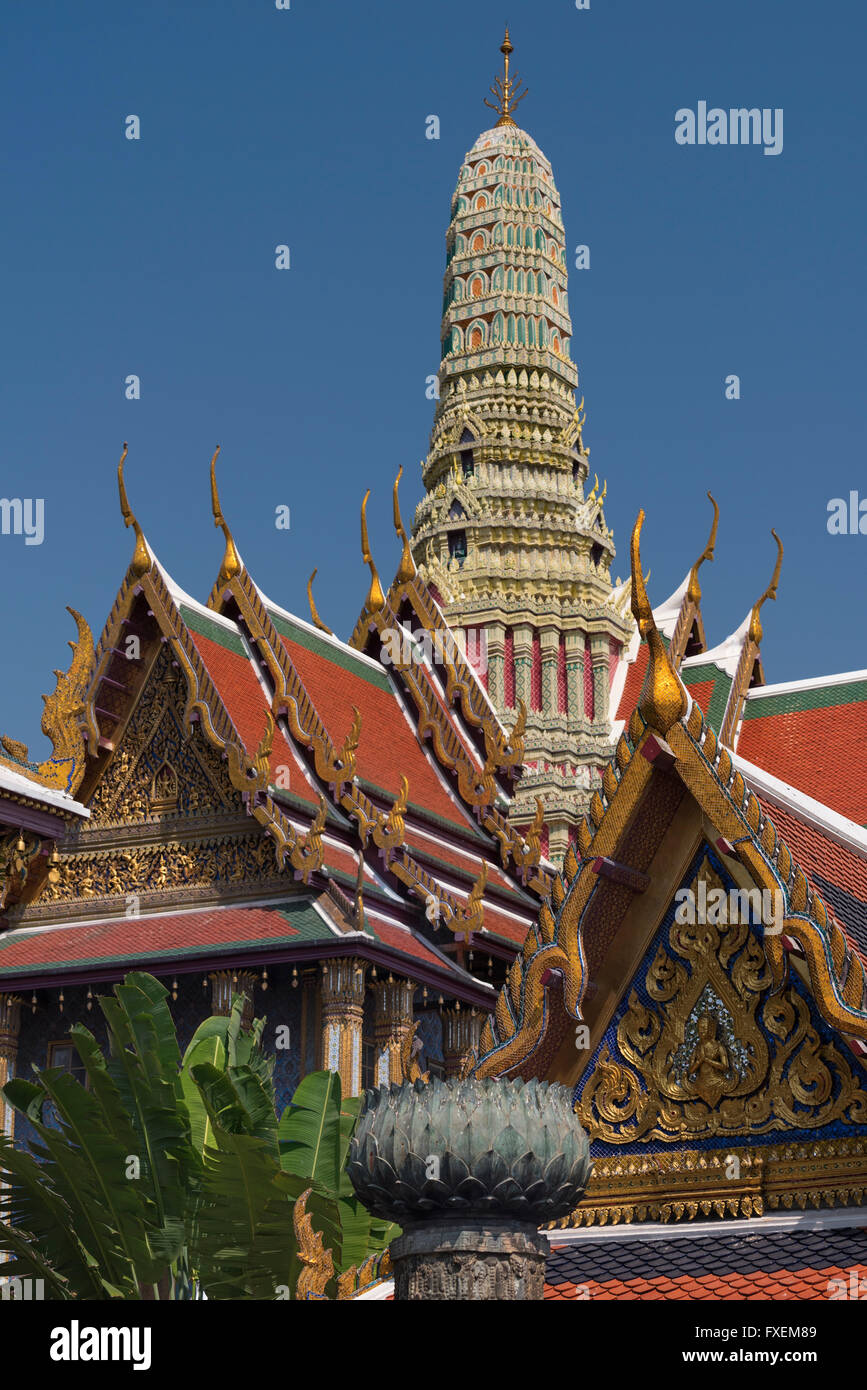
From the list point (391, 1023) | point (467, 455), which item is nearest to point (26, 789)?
point (391, 1023)

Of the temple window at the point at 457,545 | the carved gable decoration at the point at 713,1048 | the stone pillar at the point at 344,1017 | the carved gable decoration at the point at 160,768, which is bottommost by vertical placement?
the carved gable decoration at the point at 713,1048

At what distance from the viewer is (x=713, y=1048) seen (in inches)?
230

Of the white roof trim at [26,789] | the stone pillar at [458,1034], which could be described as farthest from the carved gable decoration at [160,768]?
the stone pillar at [458,1034]

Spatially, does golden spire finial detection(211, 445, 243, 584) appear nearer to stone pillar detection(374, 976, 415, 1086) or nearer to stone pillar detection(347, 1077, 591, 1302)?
stone pillar detection(374, 976, 415, 1086)

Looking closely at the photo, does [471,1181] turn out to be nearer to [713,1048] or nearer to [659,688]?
[713,1048]

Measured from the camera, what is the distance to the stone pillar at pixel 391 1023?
62.5 feet

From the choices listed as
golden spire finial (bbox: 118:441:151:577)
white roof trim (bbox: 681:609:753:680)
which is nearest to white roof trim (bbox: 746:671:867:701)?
white roof trim (bbox: 681:609:753:680)

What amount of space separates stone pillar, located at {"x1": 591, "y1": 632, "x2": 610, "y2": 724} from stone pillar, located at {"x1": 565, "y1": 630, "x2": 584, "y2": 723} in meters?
0.23

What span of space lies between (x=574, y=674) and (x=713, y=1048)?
21221 mm

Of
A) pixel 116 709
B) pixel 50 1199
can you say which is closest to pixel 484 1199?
pixel 50 1199

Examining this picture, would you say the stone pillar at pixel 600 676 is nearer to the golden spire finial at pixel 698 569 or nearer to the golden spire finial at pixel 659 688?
the golden spire finial at pixel 698 569

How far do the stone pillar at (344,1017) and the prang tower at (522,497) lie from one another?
611cm

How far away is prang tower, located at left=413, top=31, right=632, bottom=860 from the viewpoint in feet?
87.5
